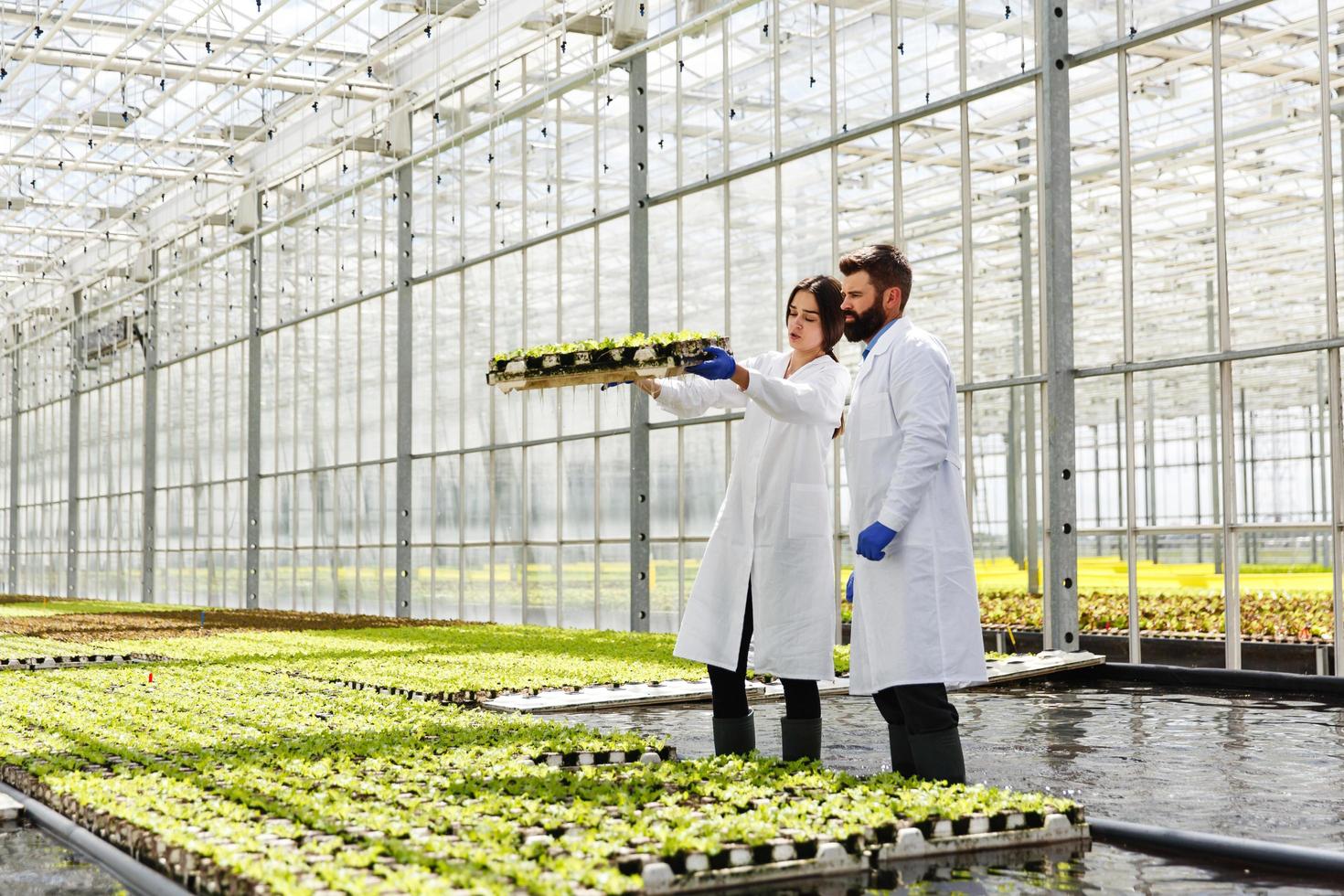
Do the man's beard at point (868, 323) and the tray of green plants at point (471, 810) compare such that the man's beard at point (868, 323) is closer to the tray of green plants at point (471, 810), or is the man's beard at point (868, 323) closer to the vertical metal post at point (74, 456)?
the tray of green plants at point (471, 810)

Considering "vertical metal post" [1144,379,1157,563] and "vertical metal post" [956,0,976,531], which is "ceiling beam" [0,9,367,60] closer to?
"vertical metal post" [956,0,976,531]

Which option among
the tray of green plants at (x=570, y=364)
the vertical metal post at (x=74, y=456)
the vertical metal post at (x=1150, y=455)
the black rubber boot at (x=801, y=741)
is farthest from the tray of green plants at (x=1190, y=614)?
the vertical metal post at (x=74, y=456)

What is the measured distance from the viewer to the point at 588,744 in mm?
5586

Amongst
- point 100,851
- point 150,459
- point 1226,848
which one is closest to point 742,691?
point 1226,848

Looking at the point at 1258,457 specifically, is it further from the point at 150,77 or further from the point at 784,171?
the point at 150,77

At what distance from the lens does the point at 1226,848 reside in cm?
395

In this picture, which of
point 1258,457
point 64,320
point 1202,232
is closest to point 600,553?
point 1202,232

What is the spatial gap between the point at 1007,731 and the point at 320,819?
378cm

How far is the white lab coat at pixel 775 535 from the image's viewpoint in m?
4.86

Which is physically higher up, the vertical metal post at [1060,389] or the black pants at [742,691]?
the vertical metal post at [1060,389]

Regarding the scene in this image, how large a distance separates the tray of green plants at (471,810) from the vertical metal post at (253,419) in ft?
68.1

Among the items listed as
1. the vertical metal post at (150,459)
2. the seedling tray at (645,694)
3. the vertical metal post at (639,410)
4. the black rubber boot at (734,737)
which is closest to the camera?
the black rubber boot at (734,737)

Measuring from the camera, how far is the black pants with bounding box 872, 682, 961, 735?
175 inches

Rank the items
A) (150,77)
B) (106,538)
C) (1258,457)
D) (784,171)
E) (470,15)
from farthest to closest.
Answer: (106,538)
(1258,457)
(150,77)
(470,15)
(784,171)
